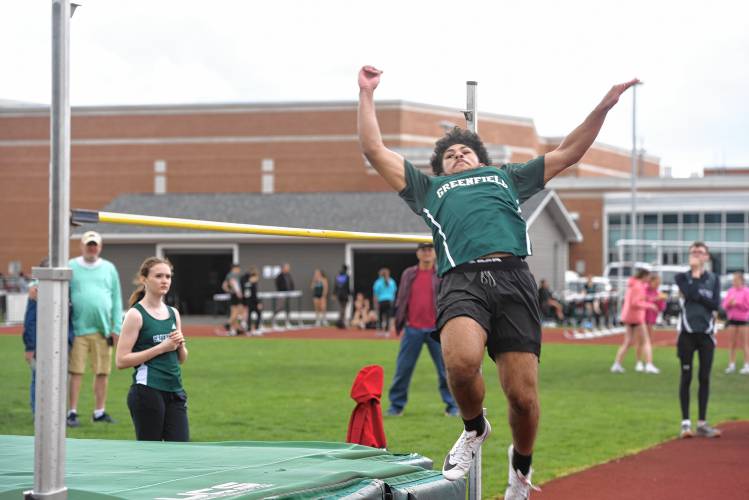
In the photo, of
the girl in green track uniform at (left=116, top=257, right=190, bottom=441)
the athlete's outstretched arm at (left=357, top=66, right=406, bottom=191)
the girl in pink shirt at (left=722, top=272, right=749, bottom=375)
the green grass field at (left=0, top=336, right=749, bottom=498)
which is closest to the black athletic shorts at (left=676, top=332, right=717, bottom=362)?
the green grass field at (left=0, top=336, right=749, bottom=498)

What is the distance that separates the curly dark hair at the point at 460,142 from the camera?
19.7ft

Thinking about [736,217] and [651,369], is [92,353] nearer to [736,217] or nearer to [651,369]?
[651,369]

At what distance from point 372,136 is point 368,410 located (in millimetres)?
2524

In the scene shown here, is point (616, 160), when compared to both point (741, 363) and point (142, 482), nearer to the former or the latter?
point (741, 363)

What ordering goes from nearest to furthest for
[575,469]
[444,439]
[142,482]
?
[142,482]
[575,469]
[444,439]

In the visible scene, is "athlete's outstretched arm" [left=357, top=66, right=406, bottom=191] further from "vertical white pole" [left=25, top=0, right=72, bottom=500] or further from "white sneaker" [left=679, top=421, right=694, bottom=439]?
"white sneaker" [left=679, top=421, right=694, bottom=439]

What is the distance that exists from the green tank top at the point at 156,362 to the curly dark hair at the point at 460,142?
7.98 feet

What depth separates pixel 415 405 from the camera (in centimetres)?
1438

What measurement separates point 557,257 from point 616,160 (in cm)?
3971

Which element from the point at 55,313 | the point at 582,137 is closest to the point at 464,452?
the point at 582,137

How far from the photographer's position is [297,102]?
6384cm

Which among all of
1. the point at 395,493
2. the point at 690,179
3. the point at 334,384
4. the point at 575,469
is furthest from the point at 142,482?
the point at 690,179

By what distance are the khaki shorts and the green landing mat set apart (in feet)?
12.9

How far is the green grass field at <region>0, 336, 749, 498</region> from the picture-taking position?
36.3ft
